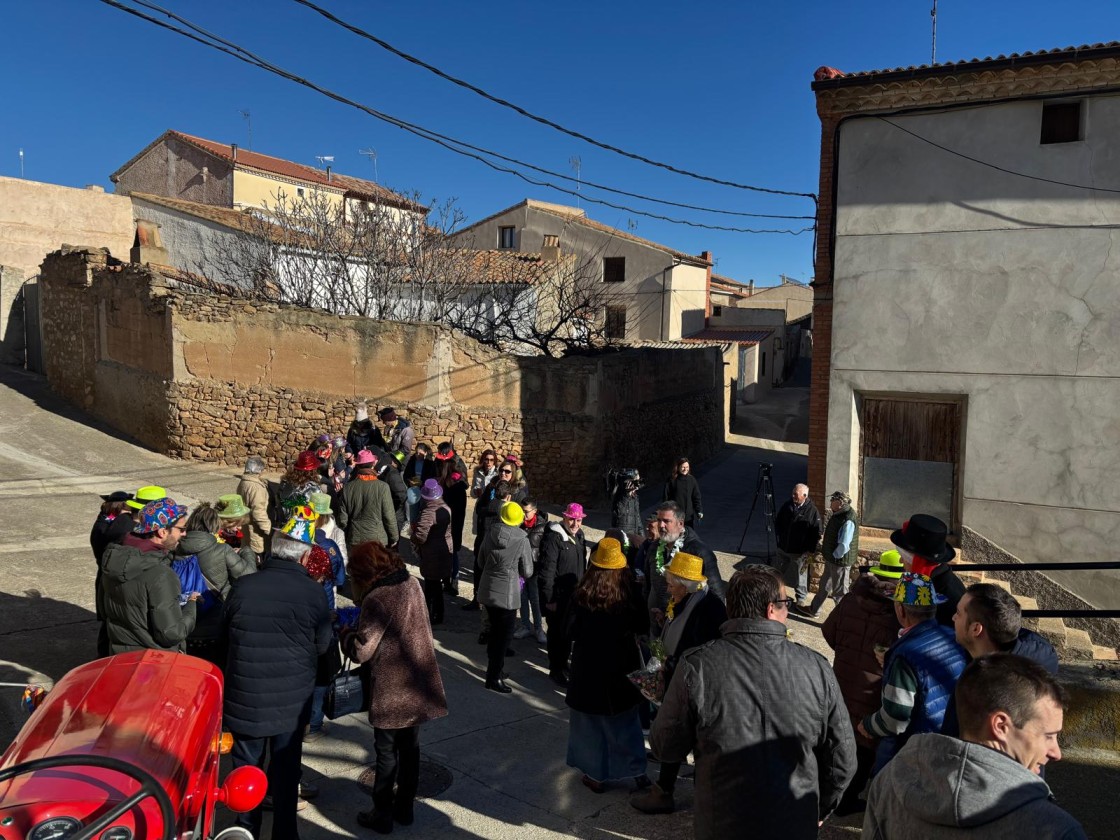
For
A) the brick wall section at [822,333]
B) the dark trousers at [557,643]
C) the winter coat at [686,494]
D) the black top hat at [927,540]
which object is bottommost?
the dark trousers at [557,643]

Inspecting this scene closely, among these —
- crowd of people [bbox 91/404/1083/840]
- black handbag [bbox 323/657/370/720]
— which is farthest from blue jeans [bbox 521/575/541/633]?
black handbag [bbox 323/657/370/720]

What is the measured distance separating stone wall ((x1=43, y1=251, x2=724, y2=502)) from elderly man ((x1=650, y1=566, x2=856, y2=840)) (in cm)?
1158

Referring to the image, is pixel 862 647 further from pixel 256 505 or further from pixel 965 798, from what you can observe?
pixel 256 505

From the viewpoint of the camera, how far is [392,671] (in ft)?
14.3

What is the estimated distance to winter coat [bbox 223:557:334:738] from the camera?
3984mm

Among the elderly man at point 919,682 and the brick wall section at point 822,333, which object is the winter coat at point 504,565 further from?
the brick wall section at point 822,333

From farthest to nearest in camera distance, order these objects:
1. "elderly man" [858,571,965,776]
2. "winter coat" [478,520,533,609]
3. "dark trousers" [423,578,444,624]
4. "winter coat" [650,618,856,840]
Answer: "dark trousers" [423,578,444,624] → "winter coat" [478,520,533,609] → "elderly man" [858,571,965,776] → "winter coat" [650,618,856,840]

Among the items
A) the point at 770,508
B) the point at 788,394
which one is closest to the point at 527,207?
the point at 788,394

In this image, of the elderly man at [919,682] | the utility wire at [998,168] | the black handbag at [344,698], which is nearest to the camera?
the elderly man at [919,682]

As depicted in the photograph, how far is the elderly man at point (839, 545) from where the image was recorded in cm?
896

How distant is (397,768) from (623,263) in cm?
3280

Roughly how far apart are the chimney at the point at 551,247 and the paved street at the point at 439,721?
842 inches

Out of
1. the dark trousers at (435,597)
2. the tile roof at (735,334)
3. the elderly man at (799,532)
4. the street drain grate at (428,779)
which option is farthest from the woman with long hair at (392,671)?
the tile roof at (735,334)

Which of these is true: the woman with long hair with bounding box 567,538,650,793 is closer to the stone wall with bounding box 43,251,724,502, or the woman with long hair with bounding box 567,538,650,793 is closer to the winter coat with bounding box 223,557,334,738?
the winter coat with bounding box 223,557,334,738
